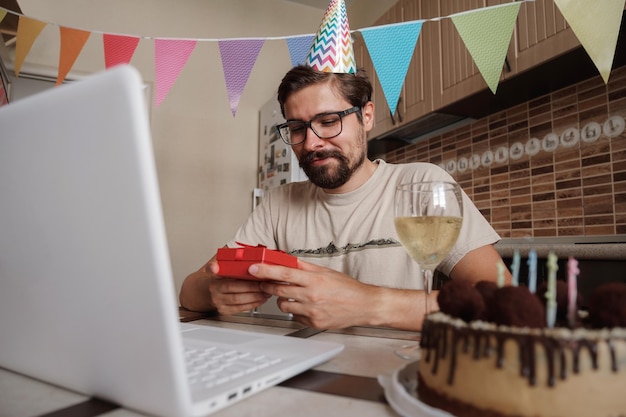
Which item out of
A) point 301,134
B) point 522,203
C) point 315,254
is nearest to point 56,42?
point 301,134

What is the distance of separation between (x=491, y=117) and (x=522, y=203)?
52cm

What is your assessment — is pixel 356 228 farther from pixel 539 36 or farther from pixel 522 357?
pixel 539 36

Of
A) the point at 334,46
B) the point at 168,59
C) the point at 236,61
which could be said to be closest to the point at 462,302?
the point at 334,46

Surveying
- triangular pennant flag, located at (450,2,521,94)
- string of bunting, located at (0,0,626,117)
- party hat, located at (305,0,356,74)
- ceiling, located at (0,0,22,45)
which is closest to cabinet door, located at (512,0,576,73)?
string of bunting, located at (0,0,626,117)

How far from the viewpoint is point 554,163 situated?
198 centimetres

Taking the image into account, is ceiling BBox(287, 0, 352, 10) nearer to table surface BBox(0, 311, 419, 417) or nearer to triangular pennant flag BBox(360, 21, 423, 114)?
triangular pennant flag BBox(360, 21, 423, 114)

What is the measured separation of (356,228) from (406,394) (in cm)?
97

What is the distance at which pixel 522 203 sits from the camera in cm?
213

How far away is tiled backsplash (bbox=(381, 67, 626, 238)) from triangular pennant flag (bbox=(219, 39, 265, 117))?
1.35 m

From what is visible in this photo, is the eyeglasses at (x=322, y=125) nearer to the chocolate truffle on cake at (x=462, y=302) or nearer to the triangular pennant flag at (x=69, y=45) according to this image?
the chocolate truffle on cake at (x=462, y=302)

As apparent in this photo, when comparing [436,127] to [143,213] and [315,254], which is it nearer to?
[315,254]

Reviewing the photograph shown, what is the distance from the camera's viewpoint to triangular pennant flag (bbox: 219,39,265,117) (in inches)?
71.2

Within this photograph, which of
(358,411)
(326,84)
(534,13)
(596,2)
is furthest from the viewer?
(534,13)

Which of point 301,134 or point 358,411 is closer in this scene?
point 358,411
